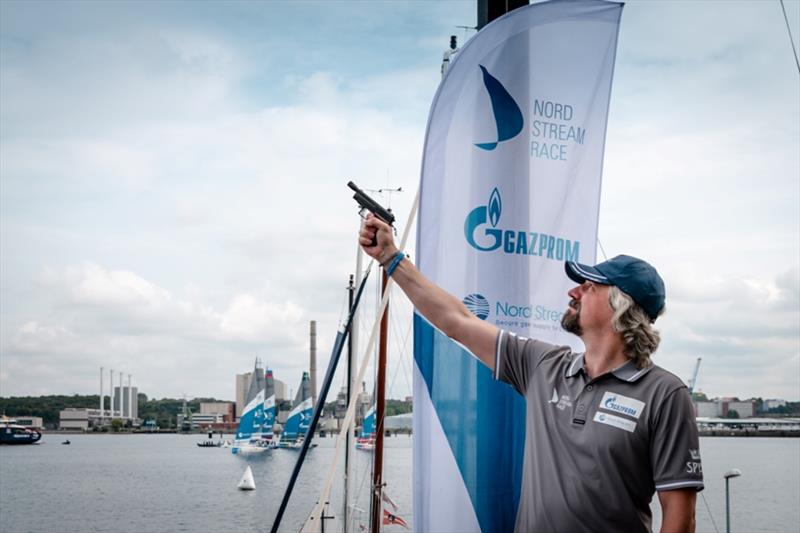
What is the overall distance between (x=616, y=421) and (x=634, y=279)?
436mm

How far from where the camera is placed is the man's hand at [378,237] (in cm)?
266

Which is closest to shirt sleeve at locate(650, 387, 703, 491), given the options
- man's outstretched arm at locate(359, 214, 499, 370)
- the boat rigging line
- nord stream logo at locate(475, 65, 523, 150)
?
man's outstretched arm at locate(359, 214, 499, 370)

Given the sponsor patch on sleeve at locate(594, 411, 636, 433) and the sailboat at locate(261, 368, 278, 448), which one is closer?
the sponsor patch on sleeve at locate(594, 411, 636, 433)

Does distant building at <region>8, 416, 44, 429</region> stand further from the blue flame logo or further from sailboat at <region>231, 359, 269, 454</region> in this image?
the blue flame logo

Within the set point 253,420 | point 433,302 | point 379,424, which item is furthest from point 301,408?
point 433,302

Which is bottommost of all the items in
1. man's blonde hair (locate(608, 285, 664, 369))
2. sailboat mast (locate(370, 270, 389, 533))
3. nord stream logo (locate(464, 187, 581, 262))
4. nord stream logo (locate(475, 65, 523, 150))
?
sailboat mast (locate(370, 270, 389, 533))

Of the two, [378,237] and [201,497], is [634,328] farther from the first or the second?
[201,497]

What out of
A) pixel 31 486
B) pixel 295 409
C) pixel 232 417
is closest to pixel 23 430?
pixel 232 417

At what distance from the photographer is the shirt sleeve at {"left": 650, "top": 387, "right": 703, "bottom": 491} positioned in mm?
2232

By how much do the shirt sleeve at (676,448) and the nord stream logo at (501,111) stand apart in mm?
1729

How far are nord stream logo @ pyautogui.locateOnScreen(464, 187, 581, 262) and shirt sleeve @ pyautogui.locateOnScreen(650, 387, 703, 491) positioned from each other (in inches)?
57.4

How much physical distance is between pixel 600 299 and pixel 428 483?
144cm

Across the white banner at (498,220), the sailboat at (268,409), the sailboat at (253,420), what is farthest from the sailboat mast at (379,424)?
the sailboat at (268,409)

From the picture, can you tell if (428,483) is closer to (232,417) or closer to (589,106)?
(589,106)
